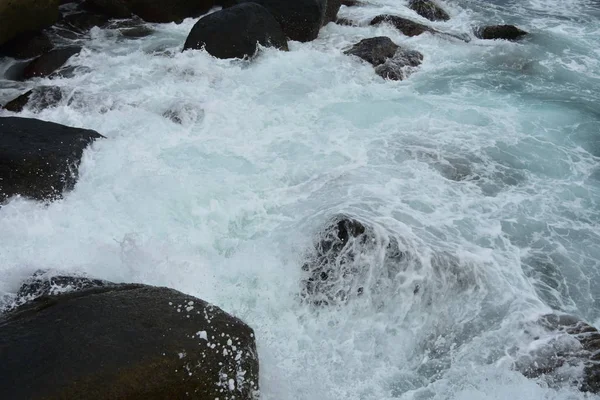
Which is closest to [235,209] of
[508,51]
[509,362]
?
[509,362]

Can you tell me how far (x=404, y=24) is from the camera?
11.9 meters

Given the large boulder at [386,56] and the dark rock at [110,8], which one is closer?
the large boulder at [386,56]

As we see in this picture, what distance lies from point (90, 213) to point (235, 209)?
172cm

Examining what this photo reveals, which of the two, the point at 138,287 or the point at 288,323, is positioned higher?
the point at 138,287

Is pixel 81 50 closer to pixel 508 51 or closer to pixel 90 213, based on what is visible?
pixel 90 213

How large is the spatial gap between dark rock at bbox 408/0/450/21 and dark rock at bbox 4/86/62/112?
9185 mm

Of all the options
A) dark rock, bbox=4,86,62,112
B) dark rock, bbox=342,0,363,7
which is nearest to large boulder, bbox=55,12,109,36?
dark rock, bbox=4,86,62,112

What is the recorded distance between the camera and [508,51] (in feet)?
37.5

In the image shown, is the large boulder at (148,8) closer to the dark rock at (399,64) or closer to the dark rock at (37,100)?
the dark rock at (37,100)

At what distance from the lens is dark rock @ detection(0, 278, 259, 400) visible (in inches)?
132

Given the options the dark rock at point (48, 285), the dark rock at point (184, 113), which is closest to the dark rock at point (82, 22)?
the dark rock at point (184, 113)

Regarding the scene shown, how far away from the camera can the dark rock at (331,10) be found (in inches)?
472

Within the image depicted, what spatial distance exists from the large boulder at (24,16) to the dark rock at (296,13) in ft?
13.7

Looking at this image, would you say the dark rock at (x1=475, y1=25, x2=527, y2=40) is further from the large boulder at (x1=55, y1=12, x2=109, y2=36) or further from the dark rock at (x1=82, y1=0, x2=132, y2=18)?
the large boulder at (x1=55, y1=12, x2=109, y2=36)
